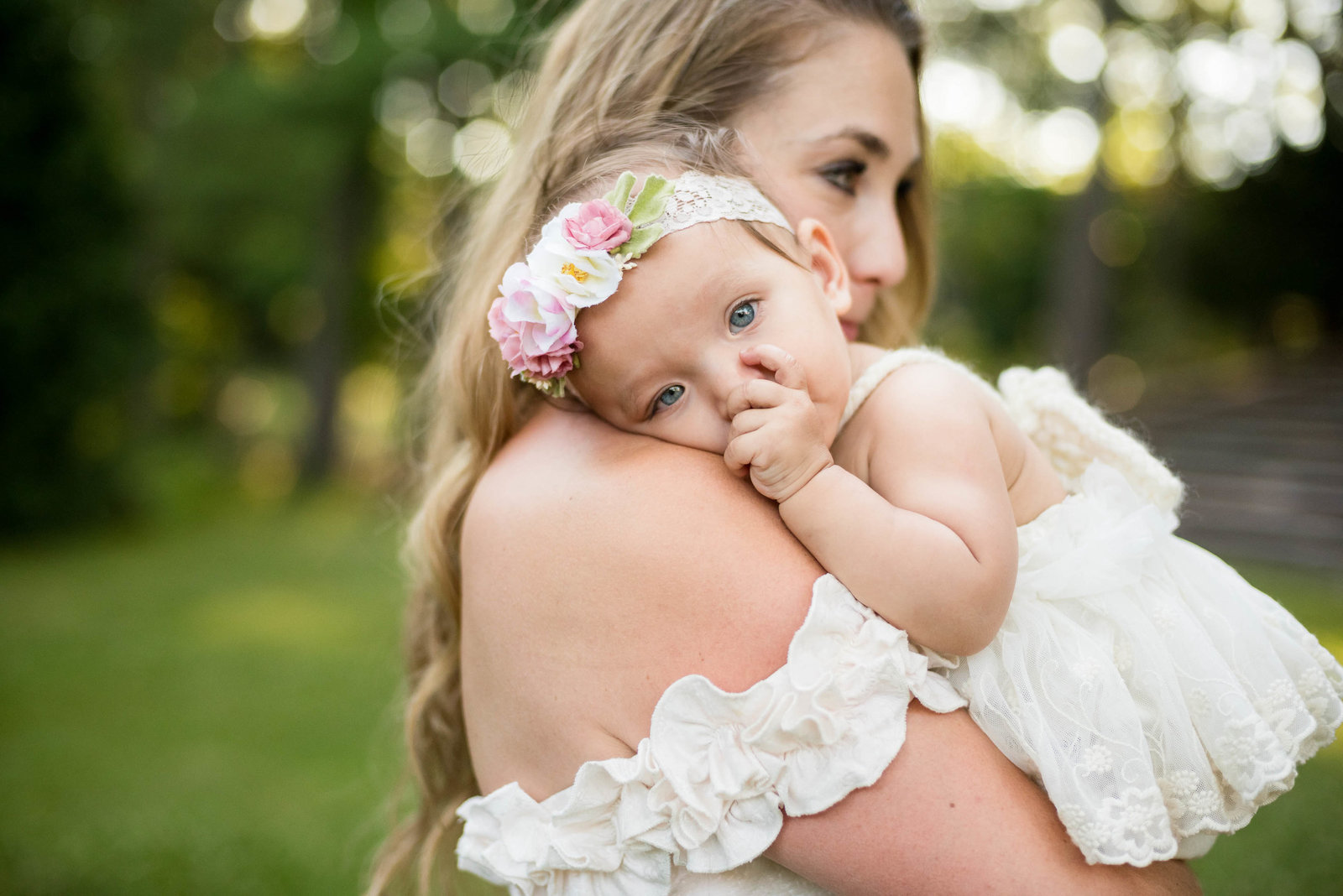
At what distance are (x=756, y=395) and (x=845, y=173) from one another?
71 cm

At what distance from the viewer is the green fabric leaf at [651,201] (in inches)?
57.8

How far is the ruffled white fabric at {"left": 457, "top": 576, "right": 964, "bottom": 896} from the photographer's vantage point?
126cm

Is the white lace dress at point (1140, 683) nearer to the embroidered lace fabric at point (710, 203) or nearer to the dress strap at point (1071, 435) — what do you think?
the dress strap at point (1071, 435)

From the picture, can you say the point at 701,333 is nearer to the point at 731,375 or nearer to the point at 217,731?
the point at 731,375

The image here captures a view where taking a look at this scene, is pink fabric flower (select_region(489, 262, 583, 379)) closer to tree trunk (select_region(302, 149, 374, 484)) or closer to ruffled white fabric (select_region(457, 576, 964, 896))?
ruffled white fabric (select_region(457, 576, 964, 896))

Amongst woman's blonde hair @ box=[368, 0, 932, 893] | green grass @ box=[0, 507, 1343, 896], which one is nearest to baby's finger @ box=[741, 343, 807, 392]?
woman's blonde hair @ box=[368, 0, 932, 893]

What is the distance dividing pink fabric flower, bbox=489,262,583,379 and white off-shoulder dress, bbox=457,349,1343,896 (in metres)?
0.46

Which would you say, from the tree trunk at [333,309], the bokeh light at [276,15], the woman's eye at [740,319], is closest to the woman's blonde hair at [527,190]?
the woman's eye at [740,319]

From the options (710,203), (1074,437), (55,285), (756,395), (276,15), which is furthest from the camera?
(276,15)

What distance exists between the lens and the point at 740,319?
1480 mm

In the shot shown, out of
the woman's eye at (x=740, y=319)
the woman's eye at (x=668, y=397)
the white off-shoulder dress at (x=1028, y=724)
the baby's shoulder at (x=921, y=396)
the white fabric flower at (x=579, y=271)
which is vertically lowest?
the white off-shoulder dress at (x=1028, y=724)

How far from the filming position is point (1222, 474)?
37.0ft

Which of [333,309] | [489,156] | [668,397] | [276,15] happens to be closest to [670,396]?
[668,397]

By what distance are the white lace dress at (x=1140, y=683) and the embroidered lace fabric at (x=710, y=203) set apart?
32 cm
